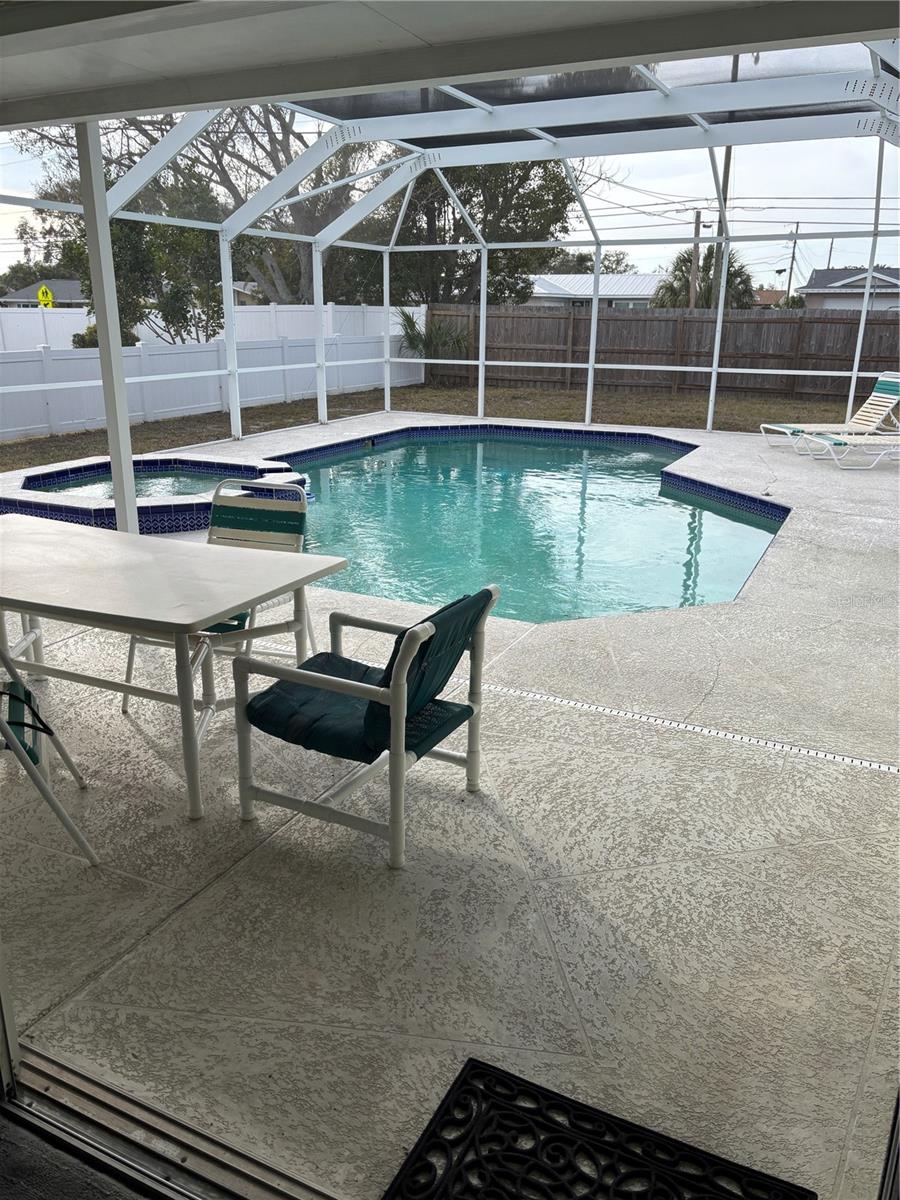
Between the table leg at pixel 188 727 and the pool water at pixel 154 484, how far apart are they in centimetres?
583

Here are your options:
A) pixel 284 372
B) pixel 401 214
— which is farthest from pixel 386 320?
pixel 284 372

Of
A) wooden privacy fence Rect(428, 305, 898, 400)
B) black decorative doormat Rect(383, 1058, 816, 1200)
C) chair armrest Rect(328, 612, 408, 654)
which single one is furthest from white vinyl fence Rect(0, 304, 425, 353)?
black decorative doormat Rect(383, 1058, 816, 1200)

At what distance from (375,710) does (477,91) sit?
6.71 m

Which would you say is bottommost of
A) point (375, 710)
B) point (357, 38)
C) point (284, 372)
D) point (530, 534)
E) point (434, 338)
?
point (530, 534)

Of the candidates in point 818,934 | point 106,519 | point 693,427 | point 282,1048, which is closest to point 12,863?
point 282,1048

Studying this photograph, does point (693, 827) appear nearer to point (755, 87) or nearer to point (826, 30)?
point (826, 30)

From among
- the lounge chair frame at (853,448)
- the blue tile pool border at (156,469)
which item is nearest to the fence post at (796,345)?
the lounge chair frame at (853,448)

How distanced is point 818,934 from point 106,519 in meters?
5.80

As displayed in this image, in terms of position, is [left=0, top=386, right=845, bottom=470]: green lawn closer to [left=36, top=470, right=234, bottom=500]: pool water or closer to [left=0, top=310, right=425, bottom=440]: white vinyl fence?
[left=0, top=310, right=425, bottom=440]: white vinyl fence

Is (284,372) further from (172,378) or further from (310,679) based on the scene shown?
(310,679)

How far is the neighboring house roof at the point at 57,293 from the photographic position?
11836 mm

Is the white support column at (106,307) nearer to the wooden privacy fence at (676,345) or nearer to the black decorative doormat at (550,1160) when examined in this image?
the black decorative doormat at (550,1160)

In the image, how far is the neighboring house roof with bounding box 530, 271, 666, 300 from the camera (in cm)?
1455

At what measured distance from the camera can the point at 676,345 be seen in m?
14.1
